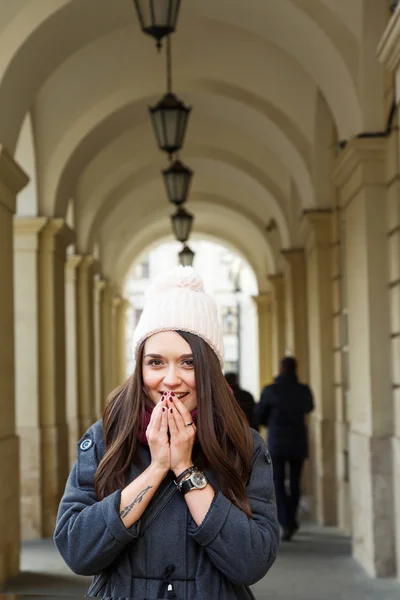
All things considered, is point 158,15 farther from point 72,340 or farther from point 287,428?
point 72,340

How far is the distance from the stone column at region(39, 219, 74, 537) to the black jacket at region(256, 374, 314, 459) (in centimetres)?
283

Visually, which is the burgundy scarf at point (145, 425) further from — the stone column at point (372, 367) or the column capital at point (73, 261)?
the column capital at point (73, 261)

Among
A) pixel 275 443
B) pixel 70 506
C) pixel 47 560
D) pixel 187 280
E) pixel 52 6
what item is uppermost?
pixel 52 6

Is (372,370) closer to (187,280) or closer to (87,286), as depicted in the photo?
(187,280)

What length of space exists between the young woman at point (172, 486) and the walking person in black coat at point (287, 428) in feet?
27.7

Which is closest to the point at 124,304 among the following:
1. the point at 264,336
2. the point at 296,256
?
the point at 264,336

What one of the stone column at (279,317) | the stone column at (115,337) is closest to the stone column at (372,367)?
the stone column at (279,317)

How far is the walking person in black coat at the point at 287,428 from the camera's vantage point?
36.2ft

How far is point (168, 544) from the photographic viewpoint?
2.60 metres

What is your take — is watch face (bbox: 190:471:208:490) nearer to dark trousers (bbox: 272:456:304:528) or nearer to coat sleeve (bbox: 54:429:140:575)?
coat sleeve (bbox: 54:429:140:575)

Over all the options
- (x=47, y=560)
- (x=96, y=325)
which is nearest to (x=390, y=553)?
(x=47, y=560)

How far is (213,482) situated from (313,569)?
7.02 m

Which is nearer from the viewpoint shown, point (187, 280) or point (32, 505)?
point (187, 280)

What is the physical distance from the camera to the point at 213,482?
264cm
